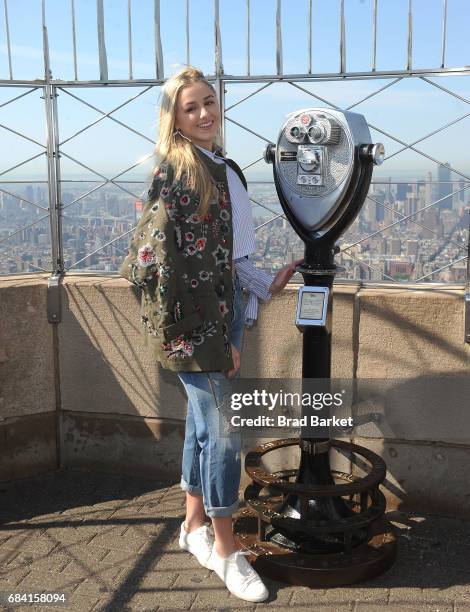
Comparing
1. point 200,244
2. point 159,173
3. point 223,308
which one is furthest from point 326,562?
point 159,173

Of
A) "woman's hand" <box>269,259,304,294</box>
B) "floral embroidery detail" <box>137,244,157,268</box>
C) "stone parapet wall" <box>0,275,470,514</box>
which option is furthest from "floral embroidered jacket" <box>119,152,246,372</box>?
"stone parapet wall" <box>0,275,470,514</box>

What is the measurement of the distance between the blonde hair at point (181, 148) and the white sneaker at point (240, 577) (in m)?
1.40

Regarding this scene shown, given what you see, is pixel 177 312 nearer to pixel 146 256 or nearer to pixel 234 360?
pixel 146 256

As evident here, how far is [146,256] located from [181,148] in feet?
1.40

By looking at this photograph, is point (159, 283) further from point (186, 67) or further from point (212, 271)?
point (186, 67)

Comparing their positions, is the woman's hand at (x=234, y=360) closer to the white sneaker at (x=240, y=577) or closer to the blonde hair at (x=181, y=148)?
the blonde hair at (x=181, y=148)

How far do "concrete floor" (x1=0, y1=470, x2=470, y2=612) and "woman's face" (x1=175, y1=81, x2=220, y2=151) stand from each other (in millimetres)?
1792

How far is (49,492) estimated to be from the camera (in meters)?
3.98

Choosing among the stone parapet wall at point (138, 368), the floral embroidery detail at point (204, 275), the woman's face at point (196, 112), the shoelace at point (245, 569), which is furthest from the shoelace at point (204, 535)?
the woman's face at point (196, 112)

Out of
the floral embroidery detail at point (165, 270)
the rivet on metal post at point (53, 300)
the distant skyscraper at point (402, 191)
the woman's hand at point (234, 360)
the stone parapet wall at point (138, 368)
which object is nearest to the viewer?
the floral embroidery detail at point (165, 270)

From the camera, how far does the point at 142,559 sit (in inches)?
129

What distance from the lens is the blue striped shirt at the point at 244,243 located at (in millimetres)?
2949

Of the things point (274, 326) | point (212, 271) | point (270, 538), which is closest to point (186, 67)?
point (212, 271)

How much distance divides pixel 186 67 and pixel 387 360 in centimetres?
163
